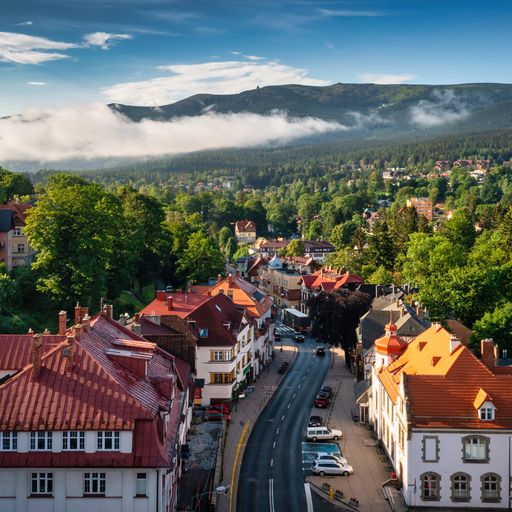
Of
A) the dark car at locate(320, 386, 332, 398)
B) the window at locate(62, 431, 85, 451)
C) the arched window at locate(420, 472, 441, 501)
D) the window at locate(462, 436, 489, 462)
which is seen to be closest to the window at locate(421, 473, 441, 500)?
the arched window at locate(420, 472, 441, 501)

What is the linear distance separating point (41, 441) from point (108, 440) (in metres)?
3.10

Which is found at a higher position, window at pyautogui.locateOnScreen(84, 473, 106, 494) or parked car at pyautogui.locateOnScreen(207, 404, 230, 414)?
window at pyautogui.locateOnScreen(84, 473, 106, 494)

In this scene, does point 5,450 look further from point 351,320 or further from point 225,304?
point 351,320

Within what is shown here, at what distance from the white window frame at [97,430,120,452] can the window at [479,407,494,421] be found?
73.1ft

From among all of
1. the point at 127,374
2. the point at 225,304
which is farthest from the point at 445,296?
the point at 127,374

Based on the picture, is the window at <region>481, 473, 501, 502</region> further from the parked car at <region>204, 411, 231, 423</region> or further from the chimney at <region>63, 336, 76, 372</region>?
the chimney at <region>63, 336, 76, 372</region>

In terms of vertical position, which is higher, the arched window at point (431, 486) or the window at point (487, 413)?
the window at point (487, 413)

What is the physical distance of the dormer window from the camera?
46.9m

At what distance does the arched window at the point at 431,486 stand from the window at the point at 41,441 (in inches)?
883

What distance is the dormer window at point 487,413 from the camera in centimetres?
4691

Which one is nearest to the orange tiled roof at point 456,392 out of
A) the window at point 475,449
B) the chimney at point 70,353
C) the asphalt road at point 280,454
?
the window at point 475,449

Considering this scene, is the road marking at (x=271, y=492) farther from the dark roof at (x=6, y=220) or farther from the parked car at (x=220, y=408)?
the dark roof at (x=6, y=220)

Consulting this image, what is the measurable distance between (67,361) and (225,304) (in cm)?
3885

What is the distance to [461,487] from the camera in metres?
47.1
